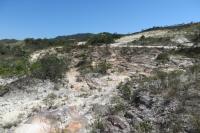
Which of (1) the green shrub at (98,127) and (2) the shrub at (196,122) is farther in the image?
(1) the green shrub at (98,127)

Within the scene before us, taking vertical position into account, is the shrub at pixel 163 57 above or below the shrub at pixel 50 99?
above

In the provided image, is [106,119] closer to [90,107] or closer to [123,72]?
[90,107]

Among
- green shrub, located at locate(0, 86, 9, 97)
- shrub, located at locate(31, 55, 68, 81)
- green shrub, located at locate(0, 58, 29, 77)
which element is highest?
→ shrub, located at locate(31, 55, 68, 81)

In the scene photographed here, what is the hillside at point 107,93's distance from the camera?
15.1 meters

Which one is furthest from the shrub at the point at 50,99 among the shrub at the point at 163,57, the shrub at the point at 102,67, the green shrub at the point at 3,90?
the shrub at the point at 163,57

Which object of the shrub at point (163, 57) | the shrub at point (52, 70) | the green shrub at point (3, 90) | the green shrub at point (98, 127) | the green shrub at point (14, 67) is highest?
the shrub at point (163, 57)

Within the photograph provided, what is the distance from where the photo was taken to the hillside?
15.1m

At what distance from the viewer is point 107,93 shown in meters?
18.9

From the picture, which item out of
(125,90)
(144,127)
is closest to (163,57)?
(125,90)

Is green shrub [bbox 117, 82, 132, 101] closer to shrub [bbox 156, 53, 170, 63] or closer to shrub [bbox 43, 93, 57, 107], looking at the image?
shrub [bbox 43, 93, 57, 107]

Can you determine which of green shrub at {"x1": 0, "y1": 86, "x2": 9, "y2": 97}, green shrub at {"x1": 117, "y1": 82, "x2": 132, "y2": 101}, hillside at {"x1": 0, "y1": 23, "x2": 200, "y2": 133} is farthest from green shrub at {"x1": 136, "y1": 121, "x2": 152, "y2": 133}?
green shrub at {"x1": 0, "y1": 86, "x2": 9, "y2": 97}

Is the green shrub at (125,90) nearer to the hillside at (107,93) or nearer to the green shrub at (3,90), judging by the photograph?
the hillside at (107,93)

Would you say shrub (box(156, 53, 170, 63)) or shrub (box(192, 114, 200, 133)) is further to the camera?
shrub (box(156, 53, 170, 63))

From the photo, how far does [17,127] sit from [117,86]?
5.59 metres
